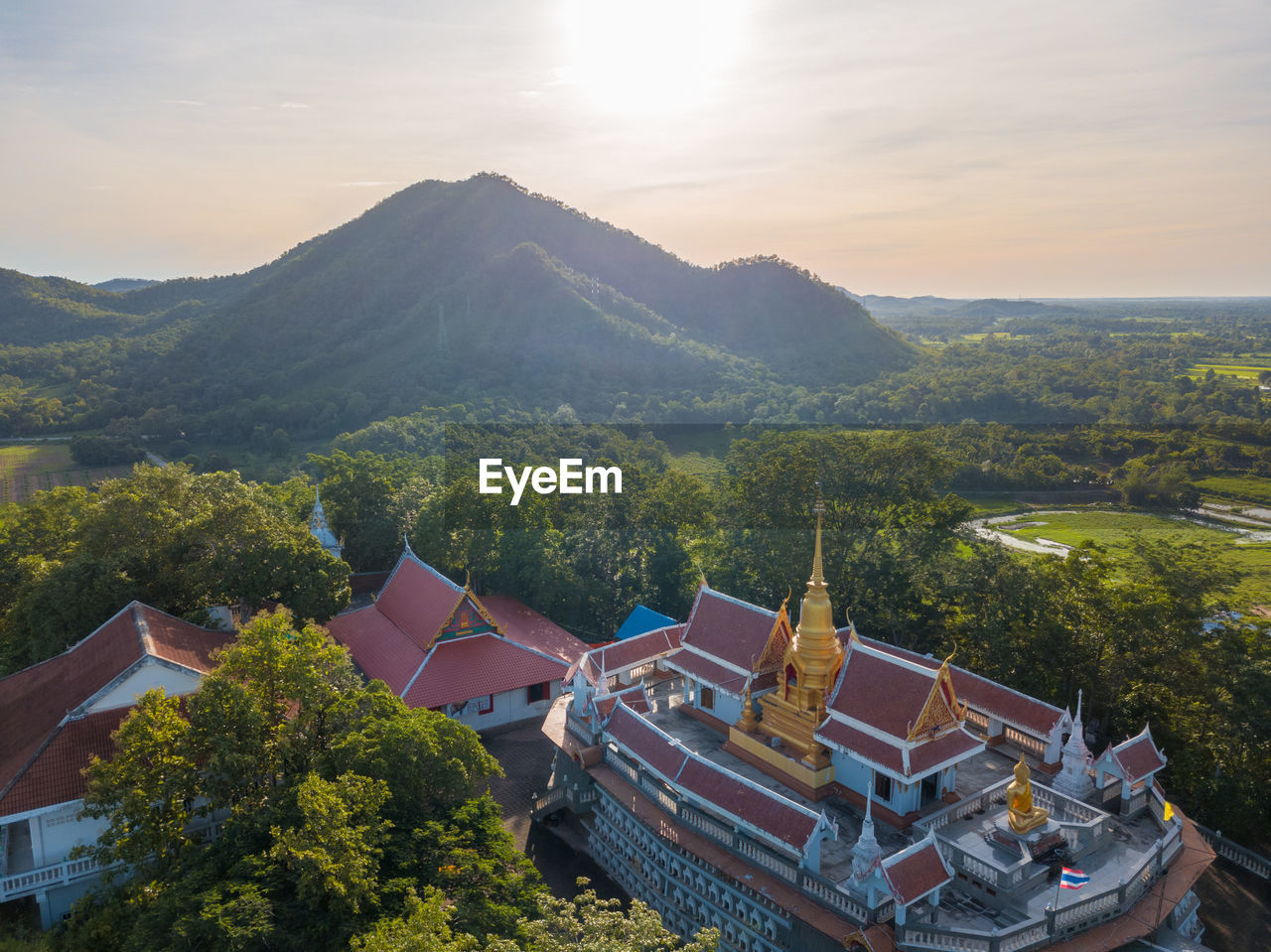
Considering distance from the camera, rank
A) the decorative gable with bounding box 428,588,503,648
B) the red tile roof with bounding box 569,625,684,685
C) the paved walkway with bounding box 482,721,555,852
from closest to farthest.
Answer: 1. the paved walkway with bounding box 482,721,555,852
2. the red tile roof with bounding box 569,625,684,685
3. the decorative gable with bounding box 428,588,503,648

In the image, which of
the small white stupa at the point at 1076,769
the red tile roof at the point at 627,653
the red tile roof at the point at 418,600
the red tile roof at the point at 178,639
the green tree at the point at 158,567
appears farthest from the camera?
the red tile roof at the point at 418,600

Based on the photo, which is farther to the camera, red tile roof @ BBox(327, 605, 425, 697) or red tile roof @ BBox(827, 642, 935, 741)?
red tile roof @ BBox(327, 605, 425, 697)

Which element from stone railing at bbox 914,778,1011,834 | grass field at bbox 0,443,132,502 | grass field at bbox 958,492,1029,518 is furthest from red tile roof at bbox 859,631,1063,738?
grass field at bbox 0,443,132,502

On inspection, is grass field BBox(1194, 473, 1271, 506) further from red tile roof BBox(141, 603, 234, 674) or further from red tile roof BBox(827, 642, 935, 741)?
red tile roof BBox(141, 603, 234, 674)

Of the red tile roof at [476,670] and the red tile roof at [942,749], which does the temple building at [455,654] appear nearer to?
the red tile roof at [476,670]

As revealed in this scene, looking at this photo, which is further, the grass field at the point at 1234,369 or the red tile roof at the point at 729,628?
the grass field at the point at 1234,369

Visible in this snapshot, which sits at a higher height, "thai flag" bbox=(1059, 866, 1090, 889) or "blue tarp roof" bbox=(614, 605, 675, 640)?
"thai flag" bbox=(1059, 866, 1090, 889)

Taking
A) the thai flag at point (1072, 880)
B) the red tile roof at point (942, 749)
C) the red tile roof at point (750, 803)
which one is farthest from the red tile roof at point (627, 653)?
the thai flag at point (1072, 880)
